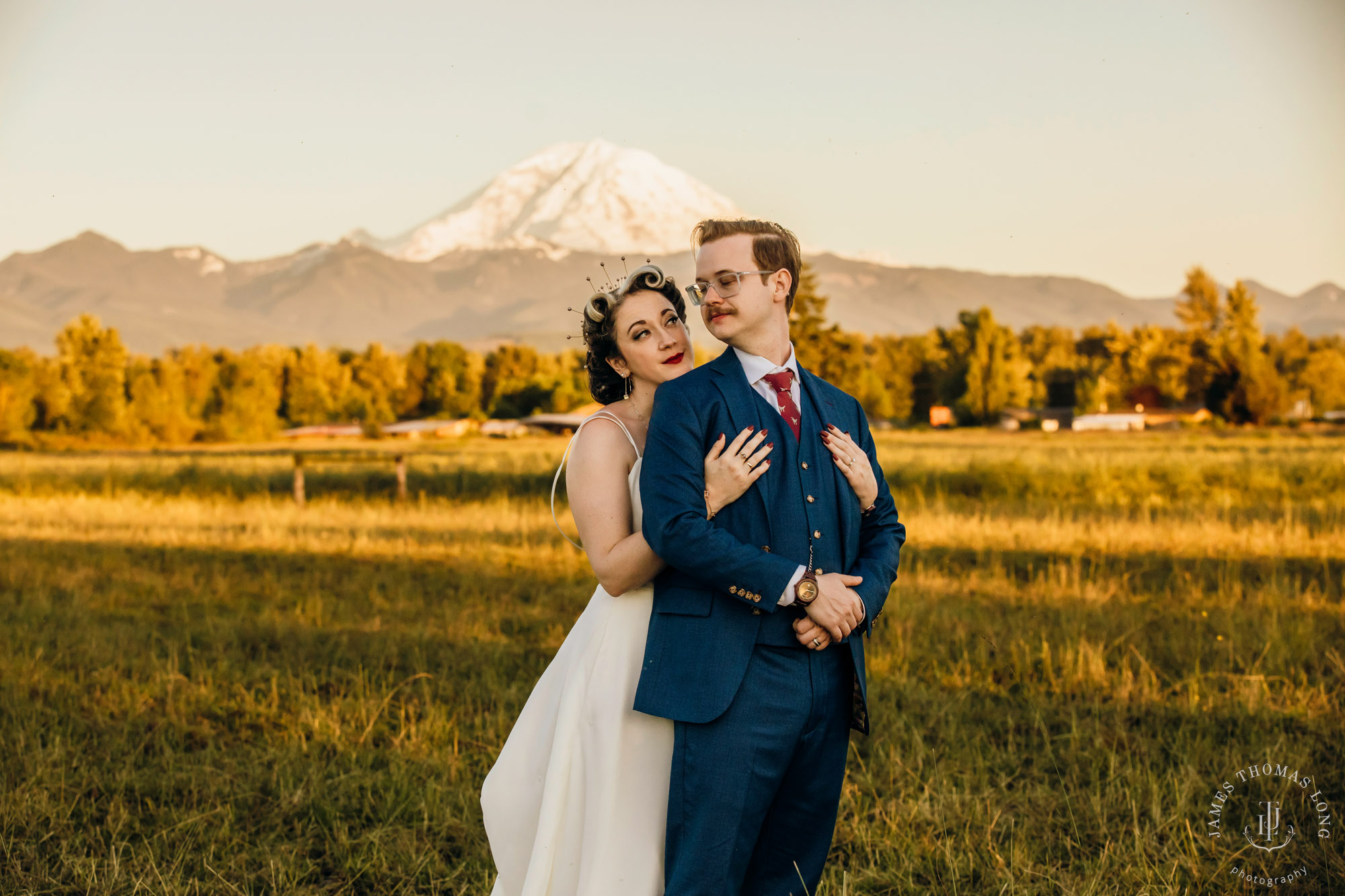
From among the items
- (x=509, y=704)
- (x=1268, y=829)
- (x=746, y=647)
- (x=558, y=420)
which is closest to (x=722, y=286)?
(x=746, y=647)

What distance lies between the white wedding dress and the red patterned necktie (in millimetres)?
435

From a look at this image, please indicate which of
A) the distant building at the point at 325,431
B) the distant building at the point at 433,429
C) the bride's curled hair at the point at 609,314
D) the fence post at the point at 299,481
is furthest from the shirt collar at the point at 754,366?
the distant building at the point at 325,431

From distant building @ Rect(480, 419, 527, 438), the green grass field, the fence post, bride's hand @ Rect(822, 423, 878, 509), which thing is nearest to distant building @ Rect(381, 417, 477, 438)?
distant building @ Rect(480, 419, 527, 438)

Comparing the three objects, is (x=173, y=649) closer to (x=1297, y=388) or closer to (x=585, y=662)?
(x=585, y=662)

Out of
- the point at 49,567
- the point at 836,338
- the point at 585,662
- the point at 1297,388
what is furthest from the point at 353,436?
the point at 585,662

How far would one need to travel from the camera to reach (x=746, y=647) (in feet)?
8.29

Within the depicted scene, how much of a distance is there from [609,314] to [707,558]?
855 mm

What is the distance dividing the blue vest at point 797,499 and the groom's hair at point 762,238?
1.17ft

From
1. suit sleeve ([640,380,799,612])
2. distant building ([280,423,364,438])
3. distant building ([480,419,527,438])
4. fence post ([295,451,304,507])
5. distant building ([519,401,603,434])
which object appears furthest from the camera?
distant building ([519,401,603,434])

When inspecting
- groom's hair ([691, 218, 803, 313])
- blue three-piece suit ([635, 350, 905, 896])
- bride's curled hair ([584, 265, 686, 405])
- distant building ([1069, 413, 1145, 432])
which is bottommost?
distant building ([1069, 413, 1145, 432])

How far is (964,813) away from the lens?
470 centimetres

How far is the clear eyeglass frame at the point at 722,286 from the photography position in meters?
2.61

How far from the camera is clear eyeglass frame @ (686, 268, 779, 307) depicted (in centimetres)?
261

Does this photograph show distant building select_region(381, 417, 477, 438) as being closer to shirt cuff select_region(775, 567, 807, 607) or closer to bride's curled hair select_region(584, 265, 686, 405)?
bride's curled hair select_region(584, 265, 686, 405)
